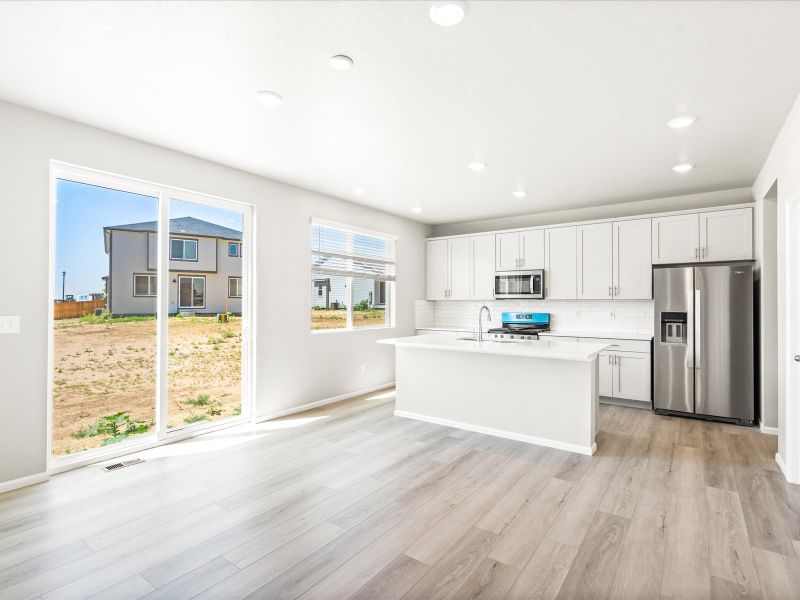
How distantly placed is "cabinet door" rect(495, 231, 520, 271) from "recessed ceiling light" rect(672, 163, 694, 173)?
230 cm

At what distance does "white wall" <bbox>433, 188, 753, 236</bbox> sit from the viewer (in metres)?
5.11

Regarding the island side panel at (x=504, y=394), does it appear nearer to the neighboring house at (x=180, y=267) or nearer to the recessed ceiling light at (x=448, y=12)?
the neighboring house at (x=180, y=267)

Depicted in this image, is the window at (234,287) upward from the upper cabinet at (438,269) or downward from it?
downward

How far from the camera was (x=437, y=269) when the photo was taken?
7098 millimetres

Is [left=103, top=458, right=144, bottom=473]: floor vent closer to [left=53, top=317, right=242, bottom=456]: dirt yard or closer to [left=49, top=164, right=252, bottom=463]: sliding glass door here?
[left=49, top=164, right=252, bottom=463]: sliding glass door

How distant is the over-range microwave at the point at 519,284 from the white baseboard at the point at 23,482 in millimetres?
5401

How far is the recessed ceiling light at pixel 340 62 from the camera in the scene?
233 cm

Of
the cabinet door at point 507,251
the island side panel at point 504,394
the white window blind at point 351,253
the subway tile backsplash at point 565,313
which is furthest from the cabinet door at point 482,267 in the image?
the island side panel at point 504,394

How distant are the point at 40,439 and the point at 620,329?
6.18m

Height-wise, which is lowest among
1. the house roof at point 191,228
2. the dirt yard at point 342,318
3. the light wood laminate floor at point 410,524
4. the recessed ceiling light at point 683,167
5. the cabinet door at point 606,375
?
the light wood laminate floor at point 410,524

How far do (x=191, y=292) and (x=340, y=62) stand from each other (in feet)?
8.81

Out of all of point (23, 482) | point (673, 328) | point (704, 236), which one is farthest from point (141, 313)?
point (704, 236)

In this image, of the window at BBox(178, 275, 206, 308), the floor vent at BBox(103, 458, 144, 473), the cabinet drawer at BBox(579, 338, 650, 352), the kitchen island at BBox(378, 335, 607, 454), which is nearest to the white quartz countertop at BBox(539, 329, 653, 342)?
the cabinet drawer at BBox(579, 338, 650, 352)

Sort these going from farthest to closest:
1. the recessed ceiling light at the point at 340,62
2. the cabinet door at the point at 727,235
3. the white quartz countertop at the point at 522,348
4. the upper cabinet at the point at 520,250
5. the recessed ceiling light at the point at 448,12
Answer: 1. the upper cabinet at the point at 520,250
2. the cabinet door at the point at 727,235
3. the white quartz countertop at the point at 522,348
4. the recessed ceiling light at the point at 340,62
5. the recessed ceiling light at the point at 448,12
